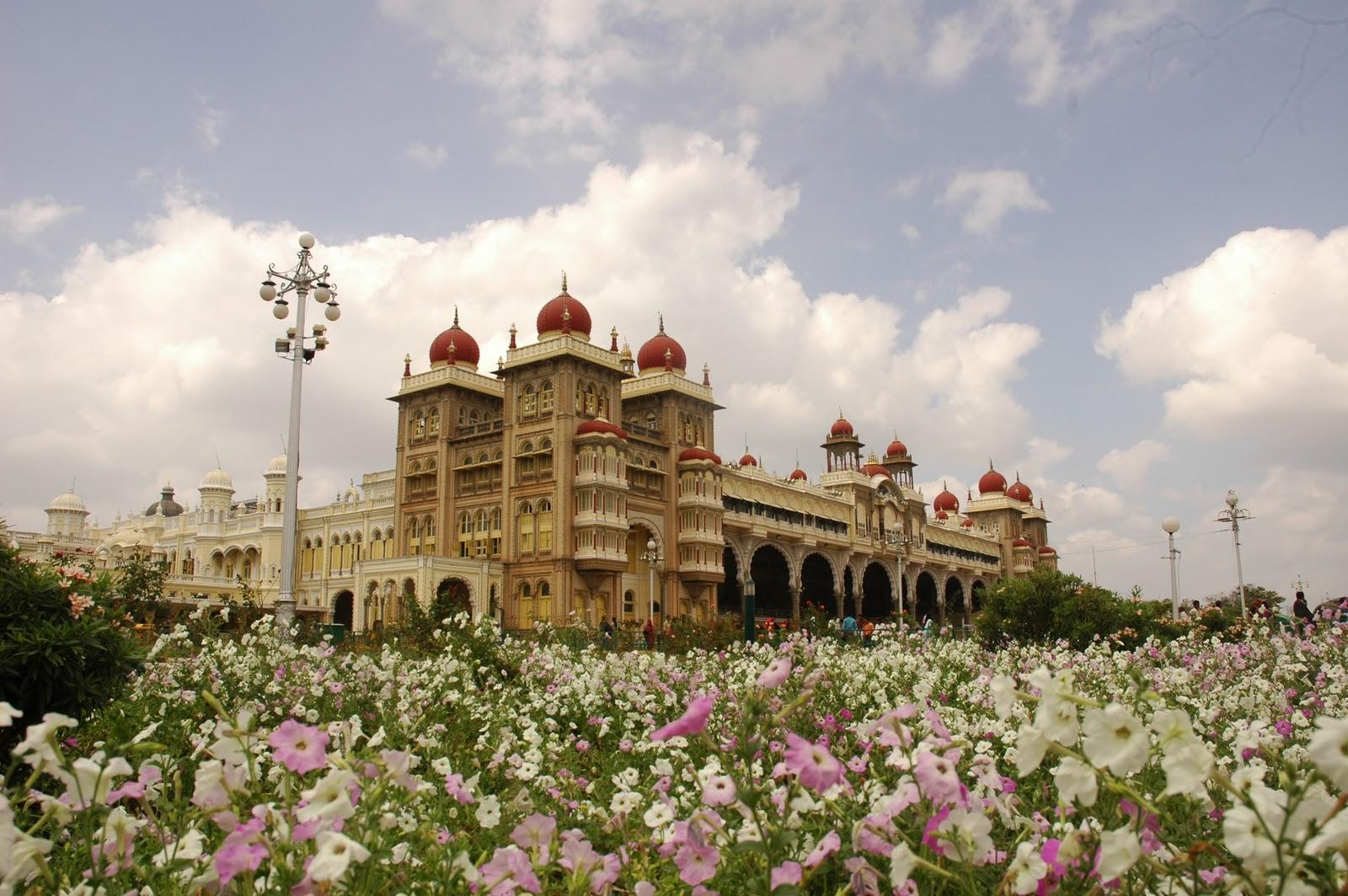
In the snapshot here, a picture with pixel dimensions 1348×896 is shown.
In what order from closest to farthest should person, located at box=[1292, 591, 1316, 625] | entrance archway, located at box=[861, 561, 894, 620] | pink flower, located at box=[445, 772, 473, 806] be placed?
1. pink flower, located at box=[445, 772, 473, 806]
2. person, located at box=[1292, 591, 1316, 625]
3. entrance archway, located at box=[861, 561, 894, 620]

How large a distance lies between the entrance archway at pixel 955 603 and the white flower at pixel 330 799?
6691cm

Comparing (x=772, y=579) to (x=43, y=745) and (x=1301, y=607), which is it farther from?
(x=43, y=745)

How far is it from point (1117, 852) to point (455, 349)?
46.4 metres

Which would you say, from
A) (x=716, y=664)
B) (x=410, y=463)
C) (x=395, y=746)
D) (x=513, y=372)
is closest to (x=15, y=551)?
(x=395, y=746)

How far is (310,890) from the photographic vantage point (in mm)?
2369

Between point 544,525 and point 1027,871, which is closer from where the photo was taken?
point 1027,871

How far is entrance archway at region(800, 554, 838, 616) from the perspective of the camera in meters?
59.0

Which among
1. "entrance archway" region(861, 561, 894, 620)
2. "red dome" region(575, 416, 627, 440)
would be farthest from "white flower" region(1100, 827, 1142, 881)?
"entrance archway" region(861, 561, 894, 620)

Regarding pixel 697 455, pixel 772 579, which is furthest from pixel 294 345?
pixel 772 579

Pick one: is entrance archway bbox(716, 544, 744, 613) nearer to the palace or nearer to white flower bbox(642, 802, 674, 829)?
the palace

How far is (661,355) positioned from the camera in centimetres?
4838

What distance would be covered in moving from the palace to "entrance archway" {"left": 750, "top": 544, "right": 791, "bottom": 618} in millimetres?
126

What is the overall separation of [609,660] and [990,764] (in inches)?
310

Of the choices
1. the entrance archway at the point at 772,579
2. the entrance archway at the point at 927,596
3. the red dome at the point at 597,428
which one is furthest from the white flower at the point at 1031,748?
the entrance archway at the point at 927,596
